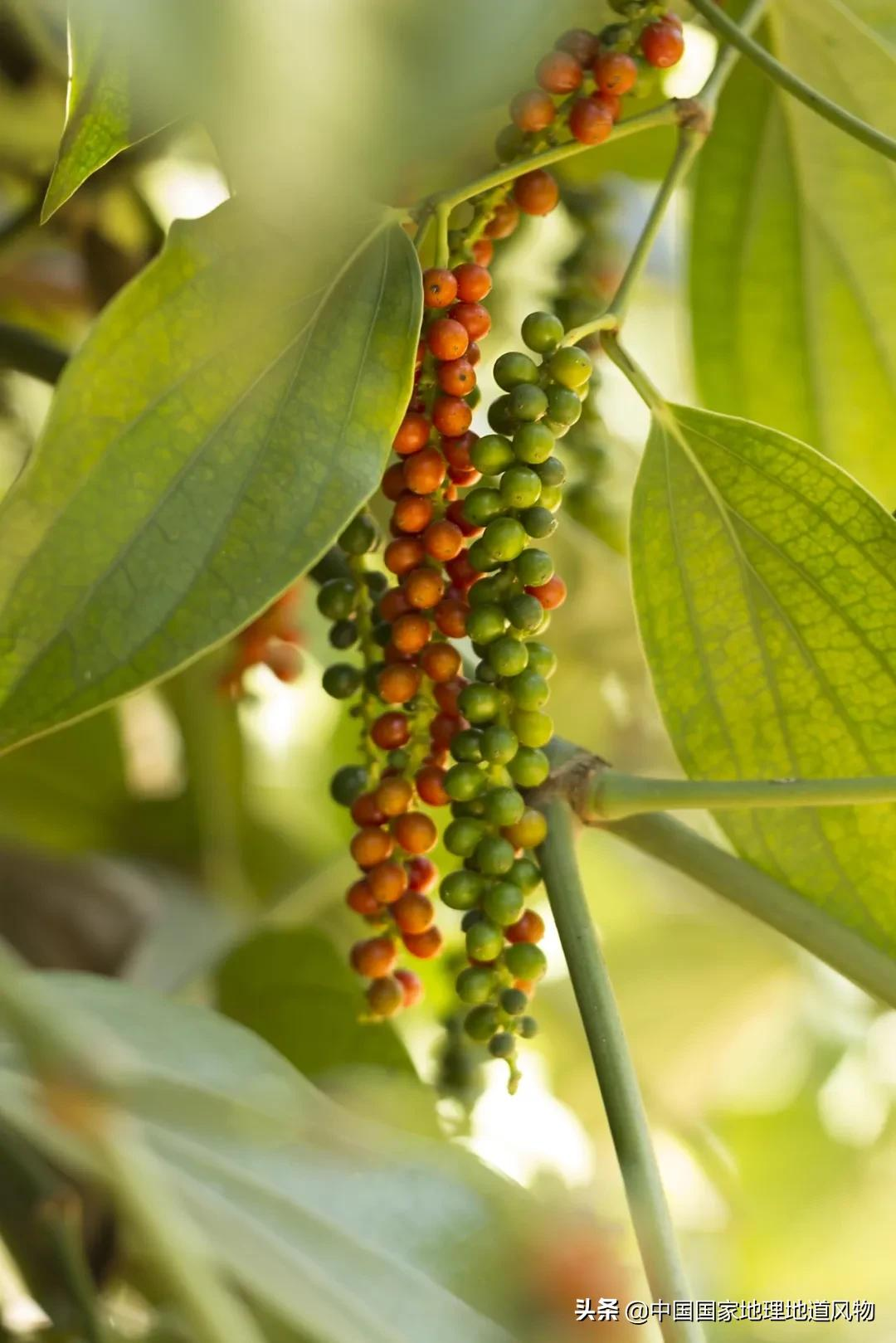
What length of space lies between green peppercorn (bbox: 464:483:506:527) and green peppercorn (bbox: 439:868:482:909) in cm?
8

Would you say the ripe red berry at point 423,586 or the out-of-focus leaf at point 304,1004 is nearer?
the ripe red berry at point 423,586

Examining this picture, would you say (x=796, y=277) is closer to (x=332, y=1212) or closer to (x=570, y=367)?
(x=570, y=367)

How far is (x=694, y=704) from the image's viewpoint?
346mm

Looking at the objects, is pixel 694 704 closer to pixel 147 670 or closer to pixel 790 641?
pixel 790 641

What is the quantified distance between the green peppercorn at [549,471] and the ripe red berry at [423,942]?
0.12 meters

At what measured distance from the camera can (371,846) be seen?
0.33 metres

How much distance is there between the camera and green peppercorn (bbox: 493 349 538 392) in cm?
30

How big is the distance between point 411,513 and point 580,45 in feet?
0.40

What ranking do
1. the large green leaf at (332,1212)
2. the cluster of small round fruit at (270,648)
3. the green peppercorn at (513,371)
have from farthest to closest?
1. the cluster of small round fruit at (270,648)
2. the green peppercorn at (513,371)
3. the large green leaf at (332,1212)

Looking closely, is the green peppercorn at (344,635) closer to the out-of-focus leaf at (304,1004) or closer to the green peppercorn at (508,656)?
the green peppercorn at (508,656)

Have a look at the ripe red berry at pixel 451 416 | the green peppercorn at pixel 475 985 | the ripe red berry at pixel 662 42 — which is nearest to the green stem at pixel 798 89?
the ripe red berry at pixel 662 42

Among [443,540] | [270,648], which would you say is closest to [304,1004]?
[270,648]

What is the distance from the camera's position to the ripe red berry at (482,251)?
0.34 meters

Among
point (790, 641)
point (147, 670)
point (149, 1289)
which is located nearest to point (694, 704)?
point (790, 641)
